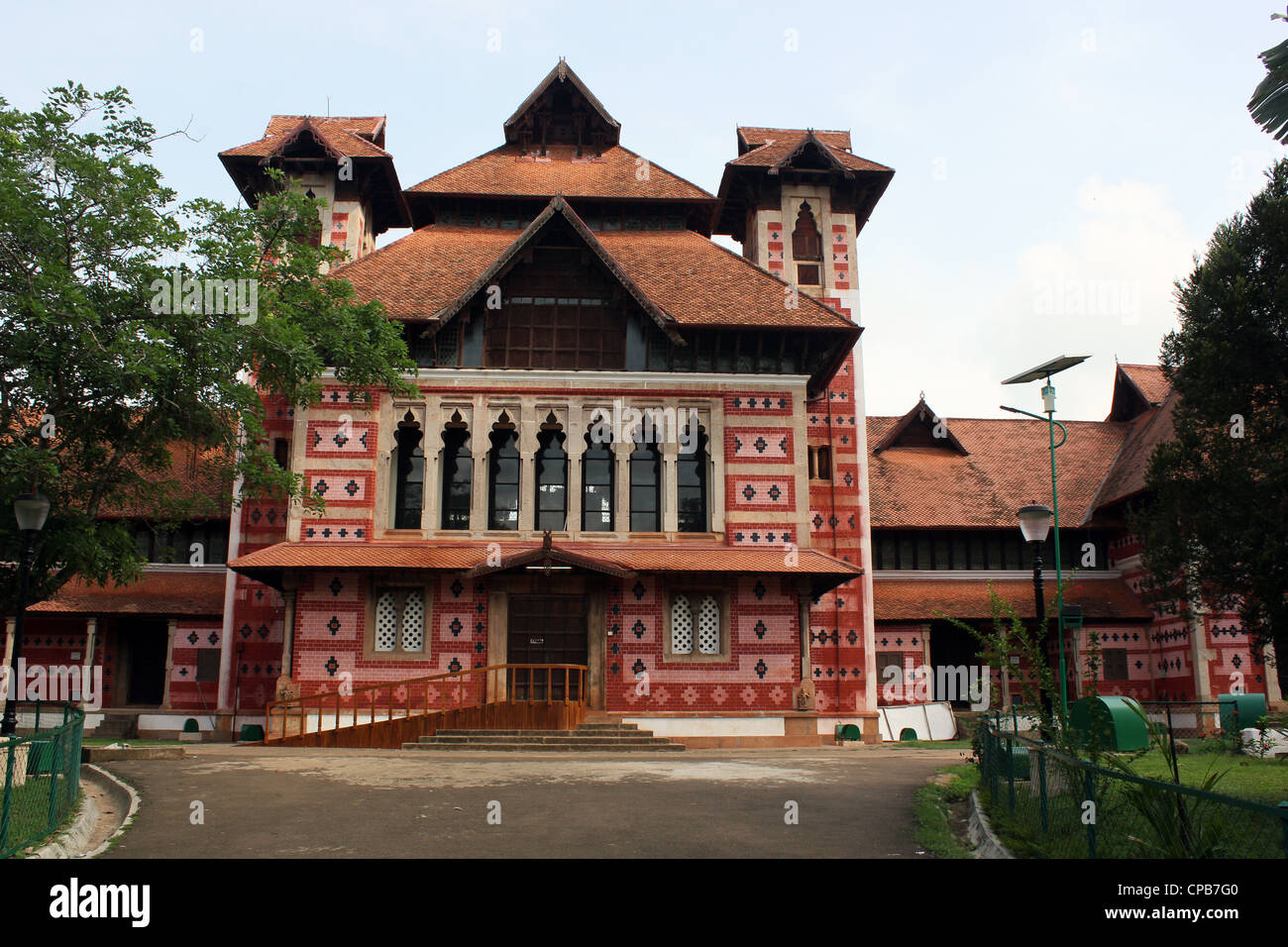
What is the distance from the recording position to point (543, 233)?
2784 cm

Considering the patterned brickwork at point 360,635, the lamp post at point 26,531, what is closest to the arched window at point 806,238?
the patterned brickwork at point 360,635

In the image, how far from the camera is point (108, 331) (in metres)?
16.7

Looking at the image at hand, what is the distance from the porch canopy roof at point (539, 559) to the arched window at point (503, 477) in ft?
3.32

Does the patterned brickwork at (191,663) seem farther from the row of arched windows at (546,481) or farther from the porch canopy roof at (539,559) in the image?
the row of arched windows at (546,481)

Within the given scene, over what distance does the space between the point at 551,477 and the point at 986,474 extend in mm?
18003

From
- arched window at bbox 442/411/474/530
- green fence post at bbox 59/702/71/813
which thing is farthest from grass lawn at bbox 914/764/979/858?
arched window at bbox 442/411/474/530

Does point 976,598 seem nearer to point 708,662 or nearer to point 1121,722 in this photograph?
point 708,662

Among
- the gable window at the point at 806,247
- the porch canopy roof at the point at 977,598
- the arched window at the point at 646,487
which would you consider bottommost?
the porch canopy roof at the point at 977,598

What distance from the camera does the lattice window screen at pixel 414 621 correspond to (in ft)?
84.9

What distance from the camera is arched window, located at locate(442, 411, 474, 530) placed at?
27.1 m

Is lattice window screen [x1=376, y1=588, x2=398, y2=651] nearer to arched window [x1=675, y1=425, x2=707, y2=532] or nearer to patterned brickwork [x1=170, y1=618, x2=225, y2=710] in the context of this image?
patterned brickwork [x1=170, y1=618, x2=225, y2=710]

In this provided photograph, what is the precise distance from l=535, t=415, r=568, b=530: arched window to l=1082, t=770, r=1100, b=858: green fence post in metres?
19.0

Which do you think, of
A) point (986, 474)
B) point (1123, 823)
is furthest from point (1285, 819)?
point (986, 474)

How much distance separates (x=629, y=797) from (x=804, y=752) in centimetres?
996
